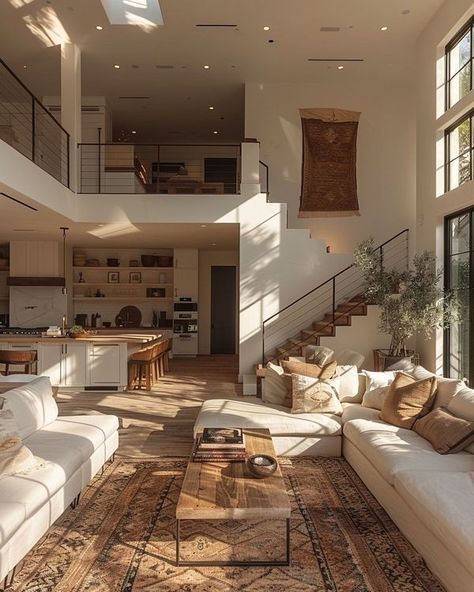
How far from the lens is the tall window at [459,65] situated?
6.64 metres

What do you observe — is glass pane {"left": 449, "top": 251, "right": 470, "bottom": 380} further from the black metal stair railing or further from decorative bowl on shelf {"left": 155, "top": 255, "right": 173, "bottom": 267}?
decorative bowl on shelf {"left": 155, "top": 255, "right": 173, "bottom": 267}

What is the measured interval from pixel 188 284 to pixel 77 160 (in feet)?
17.1

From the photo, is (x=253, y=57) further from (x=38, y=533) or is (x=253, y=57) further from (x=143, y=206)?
(x=38, y=533)

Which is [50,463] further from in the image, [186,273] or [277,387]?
[186,273]

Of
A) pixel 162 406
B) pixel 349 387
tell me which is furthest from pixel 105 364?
pixel 349 387

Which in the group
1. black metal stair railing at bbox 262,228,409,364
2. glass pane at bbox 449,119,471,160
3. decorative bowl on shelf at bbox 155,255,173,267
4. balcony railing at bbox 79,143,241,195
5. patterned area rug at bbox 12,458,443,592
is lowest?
patterned area rug at bbox 12,458,443,592

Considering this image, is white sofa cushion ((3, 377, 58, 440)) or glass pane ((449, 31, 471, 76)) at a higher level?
glass pane ((449, 31, 471, 76))

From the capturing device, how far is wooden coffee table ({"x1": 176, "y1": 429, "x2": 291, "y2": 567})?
301cm

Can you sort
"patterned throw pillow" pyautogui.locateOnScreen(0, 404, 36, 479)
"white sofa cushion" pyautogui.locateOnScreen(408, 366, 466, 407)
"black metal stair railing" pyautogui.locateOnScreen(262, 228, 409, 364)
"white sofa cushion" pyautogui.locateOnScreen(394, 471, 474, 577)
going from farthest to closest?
"black metal stair railing" pyautogui.locateOnScreen(262, 228, 409, 364)
"white sofa cushion" pyautogui.locateOnScreen(408, 366, 466, 407)
"patterned throw pillow" pyautogui.locateOnScreen(0, 404, 36, 479)
"white sofa cushion" pyautogui.locateOnScreen(394, 471, 474, 577)

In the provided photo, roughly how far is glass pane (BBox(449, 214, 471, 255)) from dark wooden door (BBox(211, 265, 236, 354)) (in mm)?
7723

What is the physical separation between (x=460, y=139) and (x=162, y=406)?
18.3ft

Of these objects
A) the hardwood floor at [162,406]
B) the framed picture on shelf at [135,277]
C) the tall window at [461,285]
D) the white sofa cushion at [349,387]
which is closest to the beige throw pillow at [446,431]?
the white sofa cushion at [349,387]

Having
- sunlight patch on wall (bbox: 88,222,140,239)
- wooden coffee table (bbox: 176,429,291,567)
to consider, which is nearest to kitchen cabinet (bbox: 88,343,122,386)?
sunlight patch on wall (bbox: 88,222,140,239)

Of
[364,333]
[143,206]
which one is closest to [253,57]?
[143,206]
